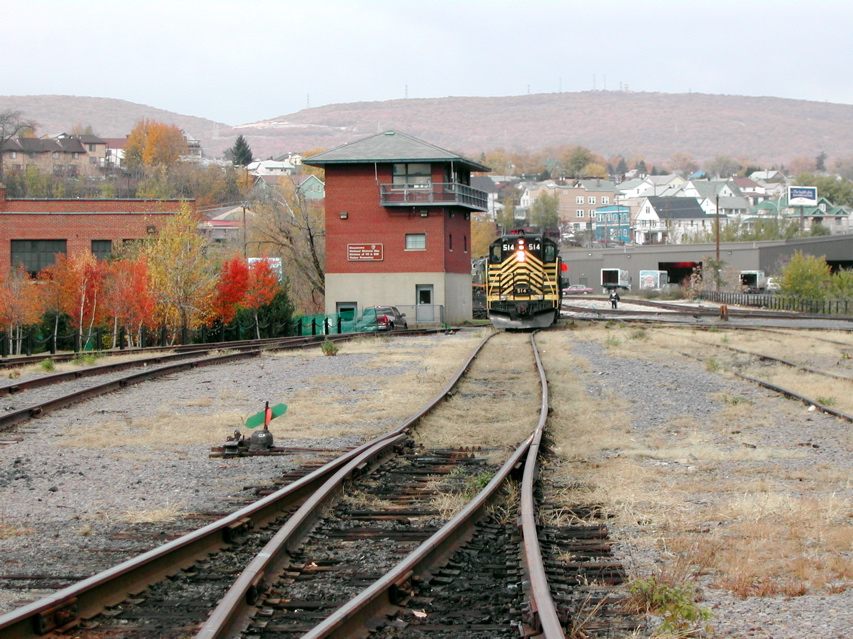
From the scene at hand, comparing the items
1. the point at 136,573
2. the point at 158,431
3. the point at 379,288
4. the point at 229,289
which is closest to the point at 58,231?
the point at 229,289

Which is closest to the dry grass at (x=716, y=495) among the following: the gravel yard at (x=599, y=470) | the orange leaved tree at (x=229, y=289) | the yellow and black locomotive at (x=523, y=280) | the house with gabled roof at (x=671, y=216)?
the gravel yard at (x=599, y=470)

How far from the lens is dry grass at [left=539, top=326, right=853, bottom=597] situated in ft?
21.3

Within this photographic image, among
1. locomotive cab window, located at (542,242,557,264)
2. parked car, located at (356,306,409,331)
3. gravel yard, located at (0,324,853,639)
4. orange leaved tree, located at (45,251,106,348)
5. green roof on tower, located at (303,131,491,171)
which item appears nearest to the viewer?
gravel yard, located at (0,324,853,639)

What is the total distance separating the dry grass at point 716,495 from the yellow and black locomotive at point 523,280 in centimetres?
2175

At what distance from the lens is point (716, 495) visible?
29.5 ft

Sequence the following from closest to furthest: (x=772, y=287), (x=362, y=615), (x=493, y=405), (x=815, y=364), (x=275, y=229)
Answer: (x=362, y=615) < (x=493, y=405) < (x=815, y=364) < (x=275, y=229) < (x=772, y=287)

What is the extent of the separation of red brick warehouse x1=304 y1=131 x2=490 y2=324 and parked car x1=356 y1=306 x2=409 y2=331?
728 cm

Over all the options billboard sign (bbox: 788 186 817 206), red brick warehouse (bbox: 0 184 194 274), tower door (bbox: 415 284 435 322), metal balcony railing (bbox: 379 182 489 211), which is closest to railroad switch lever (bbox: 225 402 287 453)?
tower door (bbox: 415 284 435 322)

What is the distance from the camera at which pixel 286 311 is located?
1891 inches

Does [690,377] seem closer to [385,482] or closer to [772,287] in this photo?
[385,482]

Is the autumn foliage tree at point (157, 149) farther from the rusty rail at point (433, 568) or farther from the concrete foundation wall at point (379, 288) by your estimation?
the rusty rail at point (433, 568)

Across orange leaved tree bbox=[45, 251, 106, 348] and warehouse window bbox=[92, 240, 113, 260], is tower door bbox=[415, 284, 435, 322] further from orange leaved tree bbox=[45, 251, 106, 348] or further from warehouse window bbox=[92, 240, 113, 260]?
warehouse window bbox=[92, 240, 113, 260]

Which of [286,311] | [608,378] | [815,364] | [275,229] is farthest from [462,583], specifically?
[275,229]

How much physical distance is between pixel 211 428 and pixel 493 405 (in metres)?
4.73
